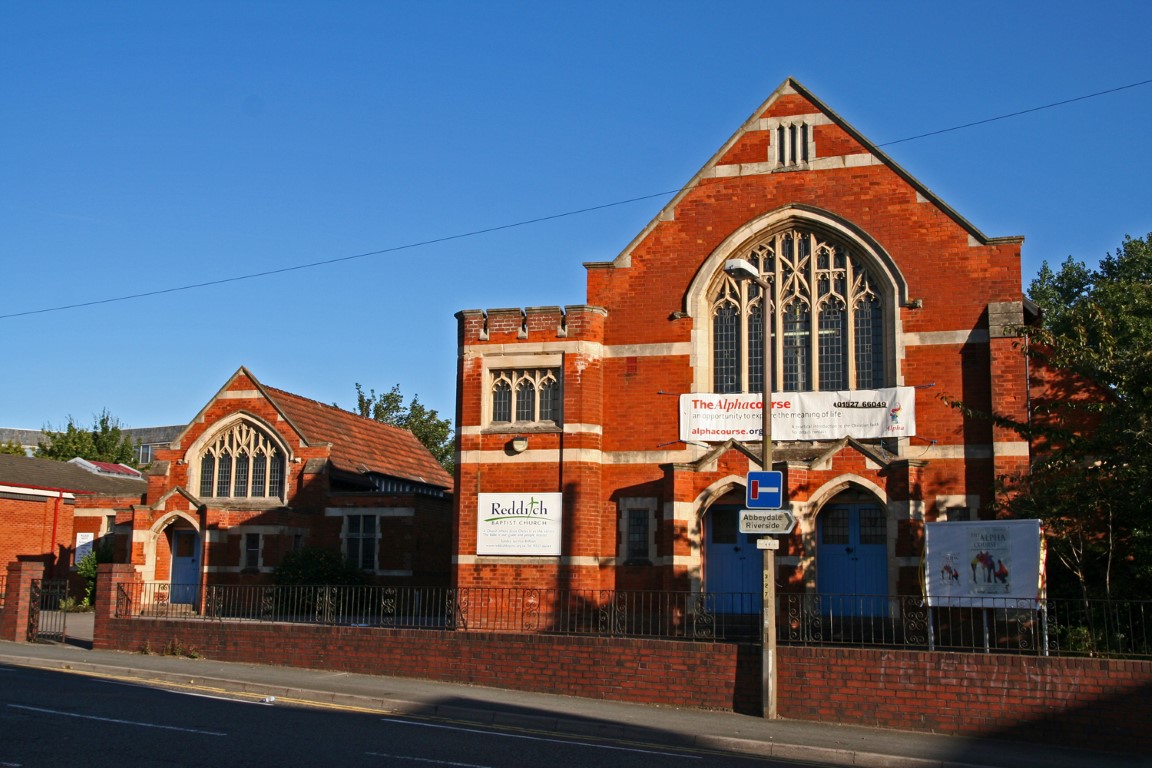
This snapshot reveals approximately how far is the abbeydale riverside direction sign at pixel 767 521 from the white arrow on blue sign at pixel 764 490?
3.7 inches

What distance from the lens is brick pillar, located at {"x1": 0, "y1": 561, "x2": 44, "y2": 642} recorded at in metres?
25.7

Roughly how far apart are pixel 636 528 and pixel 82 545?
22846 millimetres

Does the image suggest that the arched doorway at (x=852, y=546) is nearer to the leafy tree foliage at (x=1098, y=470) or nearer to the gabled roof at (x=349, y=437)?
the leafy tree foliage at (x=1098, y=470)

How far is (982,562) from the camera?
16797 mm

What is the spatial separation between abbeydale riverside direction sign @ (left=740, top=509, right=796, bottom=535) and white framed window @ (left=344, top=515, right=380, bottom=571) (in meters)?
17.1

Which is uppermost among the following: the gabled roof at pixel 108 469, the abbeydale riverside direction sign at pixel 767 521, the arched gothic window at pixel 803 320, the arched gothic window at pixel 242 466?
the arched gothic window at pixel 803 320

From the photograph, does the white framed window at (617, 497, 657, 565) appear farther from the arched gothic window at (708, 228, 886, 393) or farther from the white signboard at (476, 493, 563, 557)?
the arched gothic window at (708, 228, 886, 393)

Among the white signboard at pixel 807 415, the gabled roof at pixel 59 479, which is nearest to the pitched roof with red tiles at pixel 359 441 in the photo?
the gabled roof at pixel 59 479

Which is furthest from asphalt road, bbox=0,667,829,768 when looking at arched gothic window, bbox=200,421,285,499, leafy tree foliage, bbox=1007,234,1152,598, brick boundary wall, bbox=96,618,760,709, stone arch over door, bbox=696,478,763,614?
arched gothic window, bbox=200,421,285,499

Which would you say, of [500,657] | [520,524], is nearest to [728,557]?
[520,524]

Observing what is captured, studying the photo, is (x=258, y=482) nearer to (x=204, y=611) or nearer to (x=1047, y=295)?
(x=204, y=611)

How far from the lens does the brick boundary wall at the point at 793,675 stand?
47.7ft

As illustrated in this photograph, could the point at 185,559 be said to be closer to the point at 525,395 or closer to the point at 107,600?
the point at 107,600

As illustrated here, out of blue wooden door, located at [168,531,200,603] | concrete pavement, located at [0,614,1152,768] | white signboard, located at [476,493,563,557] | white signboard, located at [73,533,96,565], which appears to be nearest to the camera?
concrete pavement, located at [0,614,1152,768]
